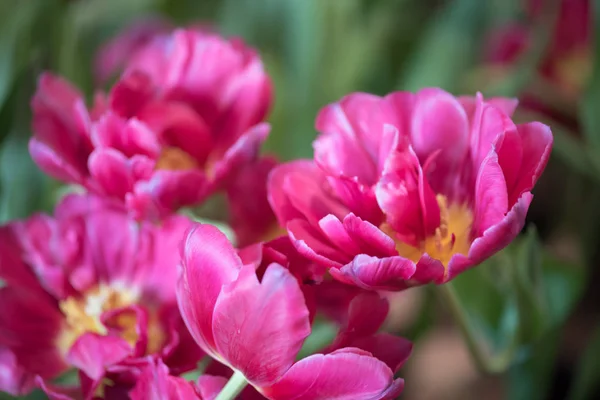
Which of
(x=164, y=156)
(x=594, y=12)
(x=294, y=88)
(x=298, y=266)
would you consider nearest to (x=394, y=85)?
(x=294, y=88)

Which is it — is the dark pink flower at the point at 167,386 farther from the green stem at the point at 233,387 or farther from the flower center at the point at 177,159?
the flower center at the point at 177,159

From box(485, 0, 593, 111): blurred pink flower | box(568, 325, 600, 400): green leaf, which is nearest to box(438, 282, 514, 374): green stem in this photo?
box(568, 325, 600, 400): green leaf

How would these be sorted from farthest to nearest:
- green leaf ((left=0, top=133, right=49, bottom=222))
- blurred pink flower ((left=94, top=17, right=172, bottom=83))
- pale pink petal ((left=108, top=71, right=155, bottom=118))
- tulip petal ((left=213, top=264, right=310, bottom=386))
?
blurred pink flower ((left=94, top=17, right=172, bottom=83)) < green leaf ((left=0, top=133, right=49, bottom=222)) < pale pink petal ((left=108, top=71, right=155, bottom=118)) < tulip petal ((left=213, top=264, right=310, bottom=386))

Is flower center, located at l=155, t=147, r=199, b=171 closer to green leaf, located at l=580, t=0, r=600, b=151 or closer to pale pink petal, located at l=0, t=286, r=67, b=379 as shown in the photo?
pale pink petal, located at l=0, t=286, r=67, b=379

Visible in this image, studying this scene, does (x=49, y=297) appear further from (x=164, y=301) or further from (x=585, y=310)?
(x=585, y=310)

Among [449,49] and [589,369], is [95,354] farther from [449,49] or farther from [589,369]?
[449,49]

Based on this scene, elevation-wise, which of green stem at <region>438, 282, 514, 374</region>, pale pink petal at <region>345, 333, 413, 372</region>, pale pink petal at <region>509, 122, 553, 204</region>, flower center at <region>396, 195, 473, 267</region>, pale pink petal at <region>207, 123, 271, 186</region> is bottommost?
green stem at <region>438, 282, 514, 374</region>

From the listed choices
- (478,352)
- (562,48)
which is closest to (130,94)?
(478,352)
